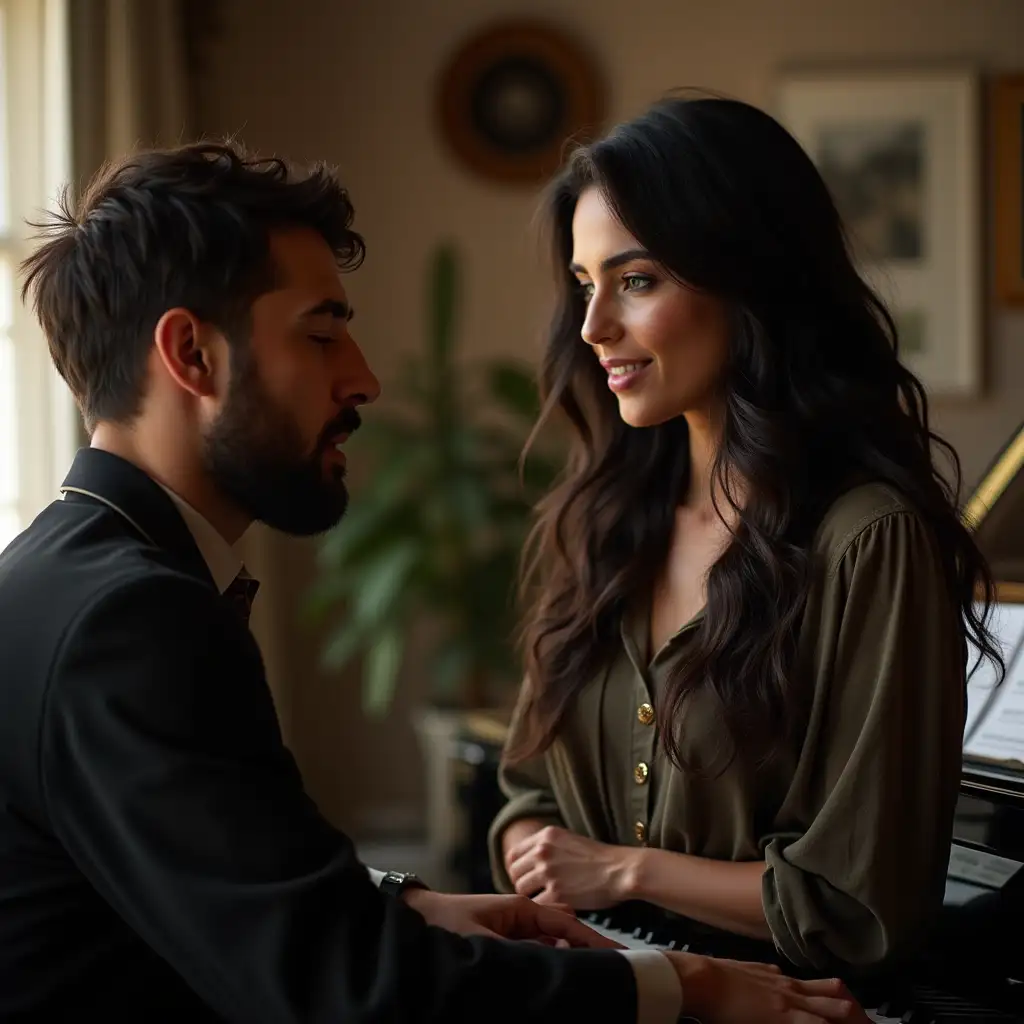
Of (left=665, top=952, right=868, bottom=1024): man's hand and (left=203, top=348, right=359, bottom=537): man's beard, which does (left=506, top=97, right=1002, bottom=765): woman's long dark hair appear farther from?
(left=203, top=348, right=359, bottom=537): man's beard

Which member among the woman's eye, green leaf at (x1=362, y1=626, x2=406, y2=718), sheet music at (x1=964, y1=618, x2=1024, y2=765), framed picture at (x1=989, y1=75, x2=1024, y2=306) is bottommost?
green leaf at (x1=362, y1=626, x2=406, y2=718)

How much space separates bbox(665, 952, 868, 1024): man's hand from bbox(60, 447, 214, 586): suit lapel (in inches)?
23.6

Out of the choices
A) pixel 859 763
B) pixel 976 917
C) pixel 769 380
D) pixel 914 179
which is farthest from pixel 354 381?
pixel 914 179

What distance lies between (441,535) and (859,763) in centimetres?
259

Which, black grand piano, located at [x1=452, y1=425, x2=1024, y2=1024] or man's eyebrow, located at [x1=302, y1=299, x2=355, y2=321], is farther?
black grand piano, located at [x1=452, y1=425, x2=1024, y2=1024]

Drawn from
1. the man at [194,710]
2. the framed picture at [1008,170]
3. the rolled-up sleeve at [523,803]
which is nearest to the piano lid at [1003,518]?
the rolled-up sleeve at [523,803]

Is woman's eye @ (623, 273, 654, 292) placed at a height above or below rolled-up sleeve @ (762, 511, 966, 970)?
above

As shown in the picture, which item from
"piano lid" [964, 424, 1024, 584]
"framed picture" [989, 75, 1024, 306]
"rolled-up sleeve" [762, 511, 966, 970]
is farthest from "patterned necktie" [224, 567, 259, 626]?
"framed picture" [989, 75, 1024, 306]

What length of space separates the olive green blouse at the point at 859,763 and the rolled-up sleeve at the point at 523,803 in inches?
12.5

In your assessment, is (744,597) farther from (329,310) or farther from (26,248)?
(26,248)

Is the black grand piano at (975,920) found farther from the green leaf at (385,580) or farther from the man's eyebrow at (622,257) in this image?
the green leaf at (385,580)

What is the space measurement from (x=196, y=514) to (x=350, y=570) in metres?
2.72

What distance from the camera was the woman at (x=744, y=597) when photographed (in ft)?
5.21

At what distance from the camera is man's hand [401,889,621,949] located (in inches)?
56.5
